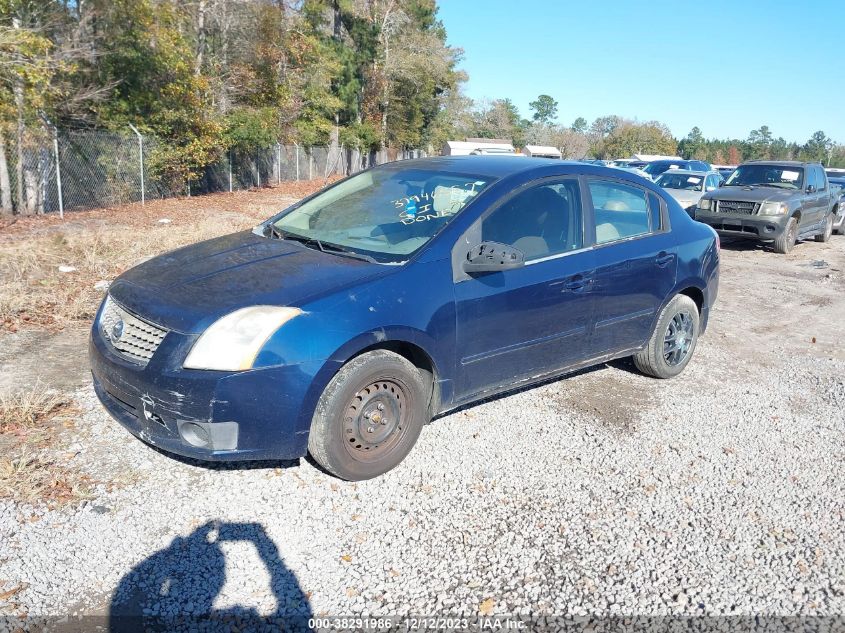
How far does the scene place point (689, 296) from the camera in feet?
18.6

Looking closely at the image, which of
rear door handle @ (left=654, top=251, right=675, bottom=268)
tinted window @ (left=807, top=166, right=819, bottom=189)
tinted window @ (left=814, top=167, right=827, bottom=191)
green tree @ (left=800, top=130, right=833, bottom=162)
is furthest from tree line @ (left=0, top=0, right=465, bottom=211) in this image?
green tree @ (left=800, top=130, right=833, bottom=162)

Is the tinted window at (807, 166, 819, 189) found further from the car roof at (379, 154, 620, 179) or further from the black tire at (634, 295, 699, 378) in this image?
the car roof at (379, 154, 620, 179)

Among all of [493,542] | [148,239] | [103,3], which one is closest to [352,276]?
[493,542]

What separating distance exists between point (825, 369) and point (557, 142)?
4536 inches

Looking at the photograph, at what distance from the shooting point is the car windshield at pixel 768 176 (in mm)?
13805

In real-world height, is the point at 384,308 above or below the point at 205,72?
below

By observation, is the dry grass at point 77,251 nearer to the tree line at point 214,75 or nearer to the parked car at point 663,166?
the tree line at point 214,75

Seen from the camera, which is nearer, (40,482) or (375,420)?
(40,482)

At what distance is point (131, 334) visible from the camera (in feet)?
11.6

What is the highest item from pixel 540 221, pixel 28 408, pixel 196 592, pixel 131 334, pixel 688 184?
pixel 688 184

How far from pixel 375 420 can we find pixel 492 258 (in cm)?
115

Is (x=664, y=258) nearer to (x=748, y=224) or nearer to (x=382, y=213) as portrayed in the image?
(x=382, y=213)

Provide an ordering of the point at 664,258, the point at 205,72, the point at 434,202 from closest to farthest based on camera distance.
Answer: the point at 434,202 < the point at 664,258 < the point at 205,72

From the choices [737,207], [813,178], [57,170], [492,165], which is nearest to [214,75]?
[57,170]
